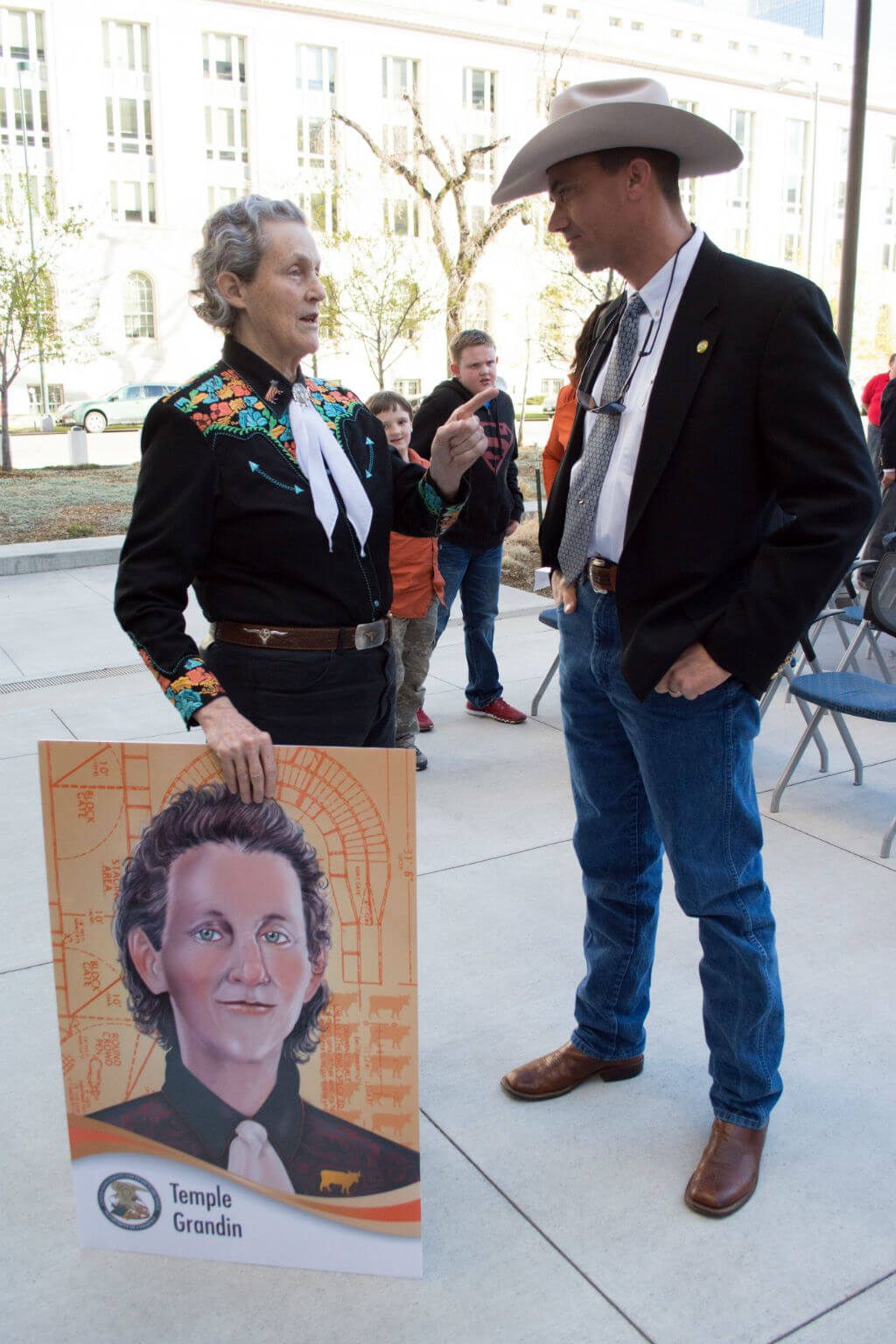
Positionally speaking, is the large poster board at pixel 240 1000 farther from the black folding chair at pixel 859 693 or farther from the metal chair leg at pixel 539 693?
the metal chair leg at pixel 539 693

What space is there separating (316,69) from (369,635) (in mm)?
50871

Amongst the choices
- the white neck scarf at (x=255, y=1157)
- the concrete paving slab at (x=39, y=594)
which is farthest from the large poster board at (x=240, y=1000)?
the concrete paving slab at (x=39, y=594)

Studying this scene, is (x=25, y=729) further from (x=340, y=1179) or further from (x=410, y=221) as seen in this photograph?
(x=410, y=221)

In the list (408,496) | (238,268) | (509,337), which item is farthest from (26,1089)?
(509,337)

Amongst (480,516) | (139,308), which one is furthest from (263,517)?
(139,308)

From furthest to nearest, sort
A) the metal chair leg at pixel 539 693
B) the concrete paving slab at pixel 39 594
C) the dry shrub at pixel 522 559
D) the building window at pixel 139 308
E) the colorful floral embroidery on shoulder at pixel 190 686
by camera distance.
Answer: the building window at pixel 139 308
the dry shrub at pixel 522 559
the concrete paving slab at pixel 39 594
the metal chair leg at pixel 539 693
the colorful floral embroidery on shoulder at pixel 190 686

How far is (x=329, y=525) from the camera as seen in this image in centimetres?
205

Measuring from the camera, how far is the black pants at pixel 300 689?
6.89 feet

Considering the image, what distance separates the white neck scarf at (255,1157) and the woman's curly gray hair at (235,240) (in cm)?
152

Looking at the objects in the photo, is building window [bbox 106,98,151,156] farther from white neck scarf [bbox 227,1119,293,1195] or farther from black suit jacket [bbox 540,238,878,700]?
white neck scarf [bbox 227,1119,293,1195]

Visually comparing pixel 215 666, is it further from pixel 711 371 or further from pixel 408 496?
pixel 711 371

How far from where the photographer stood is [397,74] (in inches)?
1873

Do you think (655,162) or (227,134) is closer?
(655,162)

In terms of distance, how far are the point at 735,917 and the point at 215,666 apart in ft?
3.74
